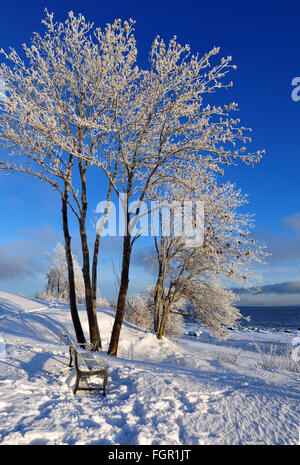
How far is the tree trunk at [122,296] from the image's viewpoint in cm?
894

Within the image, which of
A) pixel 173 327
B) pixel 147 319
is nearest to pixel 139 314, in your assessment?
pixel 147 319

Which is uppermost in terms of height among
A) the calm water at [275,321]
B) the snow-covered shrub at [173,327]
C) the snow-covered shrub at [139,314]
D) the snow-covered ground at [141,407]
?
the snow-covered ground at [141,407]

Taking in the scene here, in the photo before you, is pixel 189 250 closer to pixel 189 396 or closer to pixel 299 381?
pixel 299 381

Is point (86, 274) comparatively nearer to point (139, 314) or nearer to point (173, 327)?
point (139, 314)

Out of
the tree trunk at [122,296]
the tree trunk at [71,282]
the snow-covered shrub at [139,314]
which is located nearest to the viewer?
the tree trunk at [122,296]

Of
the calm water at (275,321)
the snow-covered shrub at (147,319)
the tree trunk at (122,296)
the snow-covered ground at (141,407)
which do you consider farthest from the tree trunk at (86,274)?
the calm water at (275,321)

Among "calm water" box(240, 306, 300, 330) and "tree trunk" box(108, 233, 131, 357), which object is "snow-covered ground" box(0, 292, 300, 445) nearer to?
"tree trunk" box(108, 233, 131, 357)

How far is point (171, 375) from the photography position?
17.8 ft

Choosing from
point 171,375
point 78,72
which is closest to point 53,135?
point 78,72

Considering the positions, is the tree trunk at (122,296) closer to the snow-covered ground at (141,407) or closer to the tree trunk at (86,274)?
the tree trunk at (86,274)

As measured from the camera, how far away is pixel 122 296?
29.7 feet

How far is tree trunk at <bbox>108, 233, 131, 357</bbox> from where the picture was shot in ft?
29.3

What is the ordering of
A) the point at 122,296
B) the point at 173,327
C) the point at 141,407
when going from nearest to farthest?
1. the point at 141,407
2. the point at 122,296
3. the point at 173,327
